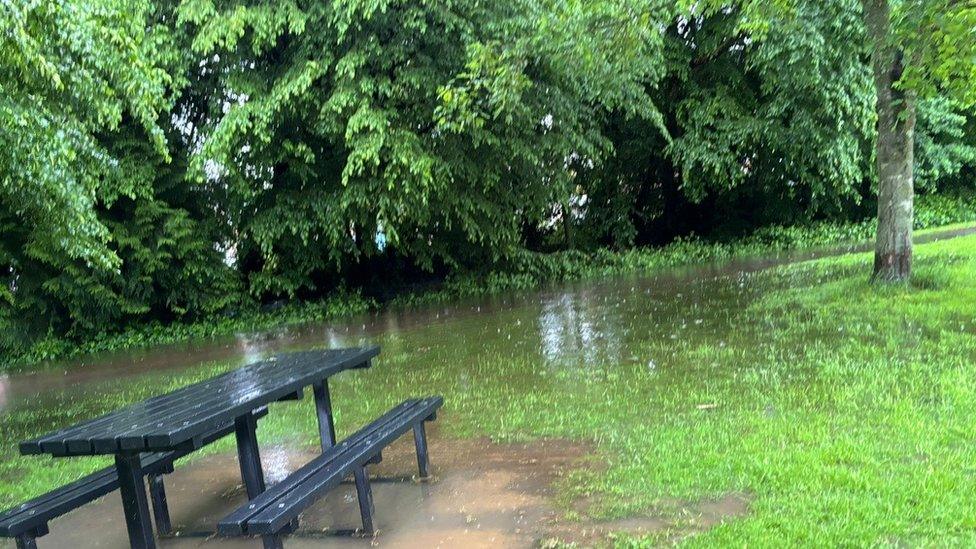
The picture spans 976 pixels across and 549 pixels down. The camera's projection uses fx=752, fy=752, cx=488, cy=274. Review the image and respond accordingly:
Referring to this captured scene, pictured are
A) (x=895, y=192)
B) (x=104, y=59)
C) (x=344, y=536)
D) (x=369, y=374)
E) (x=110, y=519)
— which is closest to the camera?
(x=344, y=536)

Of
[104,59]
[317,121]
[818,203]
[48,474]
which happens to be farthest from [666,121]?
[48,474]

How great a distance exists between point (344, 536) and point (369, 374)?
3996 millimetres

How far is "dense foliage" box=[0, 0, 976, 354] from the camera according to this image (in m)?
8.87

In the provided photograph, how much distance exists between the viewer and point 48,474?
5441 mm

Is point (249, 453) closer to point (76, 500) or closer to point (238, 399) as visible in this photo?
point (238, 399)

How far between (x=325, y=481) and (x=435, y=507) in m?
0.89

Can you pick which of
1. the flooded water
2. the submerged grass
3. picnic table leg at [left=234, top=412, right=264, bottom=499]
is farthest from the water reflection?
the submerged grass

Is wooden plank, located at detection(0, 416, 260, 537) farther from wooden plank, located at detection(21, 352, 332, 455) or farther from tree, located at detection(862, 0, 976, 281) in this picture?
tree, located at detection(862, 0, 976, 281)

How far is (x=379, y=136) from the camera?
1170cm

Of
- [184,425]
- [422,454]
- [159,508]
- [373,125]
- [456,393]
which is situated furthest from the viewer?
[373,125]

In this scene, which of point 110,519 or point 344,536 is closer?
point 344,536

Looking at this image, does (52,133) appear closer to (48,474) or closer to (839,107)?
(48,474)

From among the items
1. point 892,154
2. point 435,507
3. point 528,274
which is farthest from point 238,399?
point 528,274

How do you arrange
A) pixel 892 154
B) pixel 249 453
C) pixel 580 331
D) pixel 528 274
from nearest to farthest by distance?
pixel 249 453
pixel 892 154
pixel 580 331
pixel 528 274
